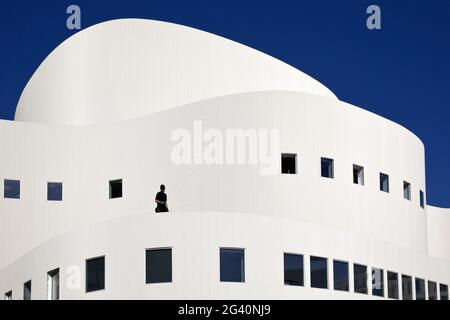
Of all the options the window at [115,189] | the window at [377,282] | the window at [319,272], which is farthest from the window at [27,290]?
the window at [377,282]

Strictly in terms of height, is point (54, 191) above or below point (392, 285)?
above

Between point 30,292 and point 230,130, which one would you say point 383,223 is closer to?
point 230,130

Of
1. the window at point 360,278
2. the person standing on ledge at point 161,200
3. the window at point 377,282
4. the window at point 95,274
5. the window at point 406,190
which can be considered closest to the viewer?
the window at point 95,274

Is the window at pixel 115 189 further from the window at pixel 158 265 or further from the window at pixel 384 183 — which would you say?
the window at pixel 384 183

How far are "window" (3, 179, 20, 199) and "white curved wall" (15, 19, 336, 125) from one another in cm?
403

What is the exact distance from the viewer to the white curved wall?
50219mm

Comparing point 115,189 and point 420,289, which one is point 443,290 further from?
point 115,189

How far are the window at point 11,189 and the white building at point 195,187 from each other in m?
0.05

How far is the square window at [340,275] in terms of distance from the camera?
139 ft

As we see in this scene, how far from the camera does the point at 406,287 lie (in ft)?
151

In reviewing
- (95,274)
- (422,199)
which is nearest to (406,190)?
(422,199)

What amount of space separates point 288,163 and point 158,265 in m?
8.80

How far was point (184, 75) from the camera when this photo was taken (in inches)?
1980
